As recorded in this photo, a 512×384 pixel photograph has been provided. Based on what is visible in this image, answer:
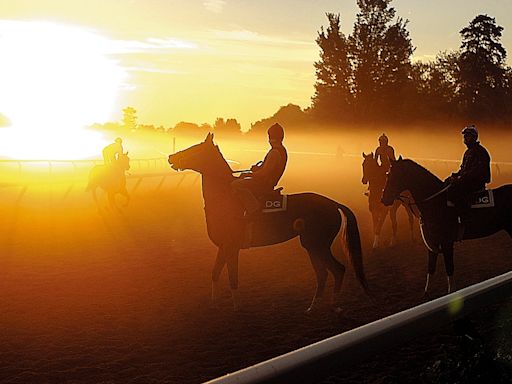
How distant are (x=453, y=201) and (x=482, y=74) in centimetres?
4674

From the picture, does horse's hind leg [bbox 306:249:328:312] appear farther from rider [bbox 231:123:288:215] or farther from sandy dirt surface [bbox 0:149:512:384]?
rider [bbox 231:123:288:215]

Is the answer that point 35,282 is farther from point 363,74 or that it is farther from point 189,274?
point 363,74

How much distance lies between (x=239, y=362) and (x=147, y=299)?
111 inches

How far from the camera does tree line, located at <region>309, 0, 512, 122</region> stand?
50.1 metres

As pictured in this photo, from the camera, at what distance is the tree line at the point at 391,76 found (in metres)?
50.1

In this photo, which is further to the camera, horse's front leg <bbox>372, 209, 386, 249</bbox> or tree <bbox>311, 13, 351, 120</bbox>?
tree <bbox>311, 13, 351, 120</bbox>

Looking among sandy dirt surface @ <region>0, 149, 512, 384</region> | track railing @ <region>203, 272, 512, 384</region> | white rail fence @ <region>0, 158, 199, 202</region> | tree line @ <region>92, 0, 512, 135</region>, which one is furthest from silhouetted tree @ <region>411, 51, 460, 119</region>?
track railing @ <region>203, 272, 512, 384</region>

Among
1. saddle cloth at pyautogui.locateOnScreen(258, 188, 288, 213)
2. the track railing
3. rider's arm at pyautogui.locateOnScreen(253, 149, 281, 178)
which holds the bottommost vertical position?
the track railing

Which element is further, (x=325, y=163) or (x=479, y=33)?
(x=479, y=33)

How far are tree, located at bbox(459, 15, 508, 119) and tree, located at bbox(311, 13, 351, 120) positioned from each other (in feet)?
34.1

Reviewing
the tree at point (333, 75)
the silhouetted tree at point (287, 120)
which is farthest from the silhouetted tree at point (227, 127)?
the tree at point (333, 75)

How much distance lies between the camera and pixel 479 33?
51.6m

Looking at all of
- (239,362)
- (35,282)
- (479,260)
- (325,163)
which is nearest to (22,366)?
(239,362)

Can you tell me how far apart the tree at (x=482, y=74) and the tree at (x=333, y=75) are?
10400 mm
